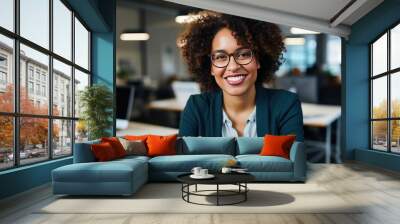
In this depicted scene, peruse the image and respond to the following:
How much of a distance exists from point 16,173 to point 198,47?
14.5 ft

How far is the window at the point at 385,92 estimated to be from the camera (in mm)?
8152

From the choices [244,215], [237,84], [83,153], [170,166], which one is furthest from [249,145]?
[244,215]

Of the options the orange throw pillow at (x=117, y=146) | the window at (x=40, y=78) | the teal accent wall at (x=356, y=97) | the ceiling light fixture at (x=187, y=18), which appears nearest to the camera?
the window at (x=40, y=78)

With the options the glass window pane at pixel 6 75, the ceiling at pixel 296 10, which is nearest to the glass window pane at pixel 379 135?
the ceiling at pixel 296 10

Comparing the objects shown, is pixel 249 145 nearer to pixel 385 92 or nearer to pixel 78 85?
pixel 78 85

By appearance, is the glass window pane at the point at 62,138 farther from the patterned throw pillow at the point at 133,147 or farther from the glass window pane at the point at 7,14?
the glass window pane at the point at 7,14

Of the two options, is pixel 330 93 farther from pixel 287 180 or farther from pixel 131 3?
pixel 131 3

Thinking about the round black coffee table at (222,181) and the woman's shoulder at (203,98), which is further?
the woman's shoulder at (203,98)

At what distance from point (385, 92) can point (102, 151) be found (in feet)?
19.0

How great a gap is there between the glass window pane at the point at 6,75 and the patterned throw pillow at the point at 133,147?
1.86m

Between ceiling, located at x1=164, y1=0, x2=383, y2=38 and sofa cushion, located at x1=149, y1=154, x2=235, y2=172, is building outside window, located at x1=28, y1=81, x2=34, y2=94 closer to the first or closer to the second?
sofa cushion, located at x1=149, y1=154, x2=235, y2=172

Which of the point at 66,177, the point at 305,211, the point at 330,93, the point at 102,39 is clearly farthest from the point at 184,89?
the point at 305,211

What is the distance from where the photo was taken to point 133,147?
6.66m

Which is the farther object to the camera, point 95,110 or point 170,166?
point 95,110
